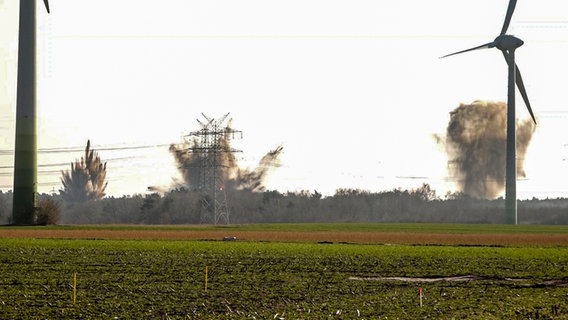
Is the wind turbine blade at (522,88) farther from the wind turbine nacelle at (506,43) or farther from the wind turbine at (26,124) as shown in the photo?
the wind turbine at (26,124)

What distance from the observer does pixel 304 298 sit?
43.8 meters

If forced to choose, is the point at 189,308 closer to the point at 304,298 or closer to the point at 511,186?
the point at 304,298

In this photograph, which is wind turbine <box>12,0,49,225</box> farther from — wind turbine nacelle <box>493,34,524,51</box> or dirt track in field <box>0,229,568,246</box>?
wind turbine nacelle <box>493,34,524,51</box>

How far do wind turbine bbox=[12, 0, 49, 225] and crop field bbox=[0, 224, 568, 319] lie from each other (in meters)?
52.1

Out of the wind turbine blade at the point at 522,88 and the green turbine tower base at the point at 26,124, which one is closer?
the green turbine tower base at the point at 26,124

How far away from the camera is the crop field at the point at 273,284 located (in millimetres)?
38188

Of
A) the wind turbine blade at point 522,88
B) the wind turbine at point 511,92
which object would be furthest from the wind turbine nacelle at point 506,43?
the wind turbine blade at point 522,88

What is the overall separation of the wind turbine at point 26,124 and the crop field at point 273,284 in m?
52.1

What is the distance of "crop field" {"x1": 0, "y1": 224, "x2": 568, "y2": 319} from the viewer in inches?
1503

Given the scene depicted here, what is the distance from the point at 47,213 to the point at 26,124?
1697cm

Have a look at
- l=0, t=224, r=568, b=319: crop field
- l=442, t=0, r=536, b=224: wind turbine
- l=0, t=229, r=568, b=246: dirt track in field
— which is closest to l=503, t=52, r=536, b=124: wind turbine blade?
l=442, t=0, r=536, b=224: wind turbine

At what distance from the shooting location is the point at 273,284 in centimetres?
5084

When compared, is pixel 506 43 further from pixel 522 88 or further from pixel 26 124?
pixel 26 124

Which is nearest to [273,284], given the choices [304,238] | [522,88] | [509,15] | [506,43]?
[304,238]
